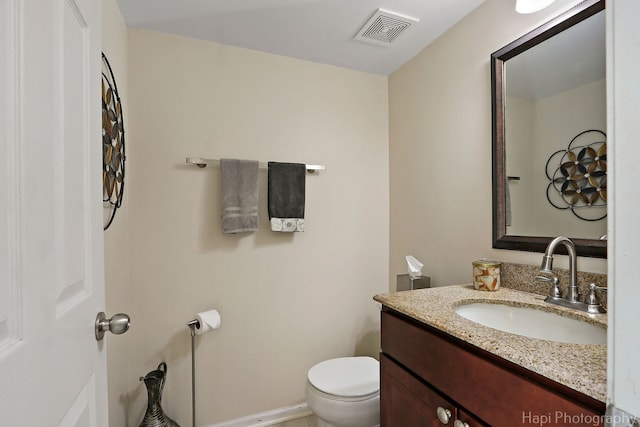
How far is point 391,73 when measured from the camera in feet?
7.11

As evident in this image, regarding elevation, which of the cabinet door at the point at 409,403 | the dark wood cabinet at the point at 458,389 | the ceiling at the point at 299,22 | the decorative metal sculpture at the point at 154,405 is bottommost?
the decorative metal sculpture at the point at 154,405

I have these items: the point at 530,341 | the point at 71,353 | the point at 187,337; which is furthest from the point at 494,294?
the point at 187,337

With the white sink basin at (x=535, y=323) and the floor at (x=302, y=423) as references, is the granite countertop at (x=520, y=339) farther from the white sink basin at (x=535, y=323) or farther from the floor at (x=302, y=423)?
the floor at (x=302, y=423)

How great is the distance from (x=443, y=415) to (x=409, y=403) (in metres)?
0.19

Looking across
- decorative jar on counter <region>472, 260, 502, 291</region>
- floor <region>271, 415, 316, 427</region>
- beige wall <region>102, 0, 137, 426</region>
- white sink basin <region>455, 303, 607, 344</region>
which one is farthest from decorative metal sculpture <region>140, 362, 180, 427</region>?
decorative jar on counter <region>472, 260, 502, 291</region>

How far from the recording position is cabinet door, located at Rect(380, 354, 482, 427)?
0.89 m

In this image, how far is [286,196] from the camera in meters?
1.87

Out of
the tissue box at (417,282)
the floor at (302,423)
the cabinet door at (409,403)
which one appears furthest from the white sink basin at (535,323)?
the floor at (302,423)

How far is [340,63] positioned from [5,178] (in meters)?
1.96

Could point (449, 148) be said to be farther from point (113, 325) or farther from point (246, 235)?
point (113, 325)

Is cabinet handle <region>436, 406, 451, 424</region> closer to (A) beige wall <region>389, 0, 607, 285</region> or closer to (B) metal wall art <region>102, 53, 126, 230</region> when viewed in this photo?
(A) beige wall <region>389, 0, 607, 285</region>

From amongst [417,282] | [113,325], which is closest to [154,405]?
[113,325]

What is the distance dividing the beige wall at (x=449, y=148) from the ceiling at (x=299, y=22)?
0.42 ft

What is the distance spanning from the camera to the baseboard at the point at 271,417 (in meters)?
1.82
